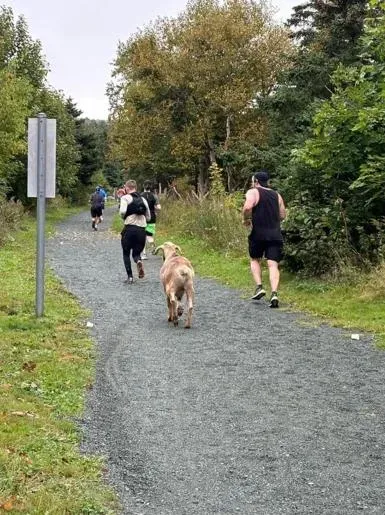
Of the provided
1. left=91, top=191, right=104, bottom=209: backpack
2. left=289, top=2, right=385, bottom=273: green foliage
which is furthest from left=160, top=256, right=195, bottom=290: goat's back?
left=91, top=191, right=104, bottom=209: backpack

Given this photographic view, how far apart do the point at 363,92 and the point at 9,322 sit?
719cm

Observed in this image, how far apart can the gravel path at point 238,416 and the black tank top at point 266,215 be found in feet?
5.06

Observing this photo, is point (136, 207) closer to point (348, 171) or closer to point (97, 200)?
point (348, 171)

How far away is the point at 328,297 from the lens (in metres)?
10.7

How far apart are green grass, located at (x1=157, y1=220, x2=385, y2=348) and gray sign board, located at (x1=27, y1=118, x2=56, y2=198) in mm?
4038

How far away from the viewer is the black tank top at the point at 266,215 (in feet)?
36.1

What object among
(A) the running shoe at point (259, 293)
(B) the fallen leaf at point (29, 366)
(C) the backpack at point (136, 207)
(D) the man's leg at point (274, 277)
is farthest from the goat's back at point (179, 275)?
(C) the backpack at point (136, 207)

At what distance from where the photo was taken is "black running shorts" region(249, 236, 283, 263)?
11047mm

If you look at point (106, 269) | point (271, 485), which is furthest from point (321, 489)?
point (106, 269)

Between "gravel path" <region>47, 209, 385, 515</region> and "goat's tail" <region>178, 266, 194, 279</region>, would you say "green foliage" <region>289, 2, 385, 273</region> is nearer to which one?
"gravel path" <region>47, 209, 385, 515</region>

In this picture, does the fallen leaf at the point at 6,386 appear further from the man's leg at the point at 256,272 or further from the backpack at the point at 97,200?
the backpack at the point at 97,200

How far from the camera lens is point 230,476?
4.32 m

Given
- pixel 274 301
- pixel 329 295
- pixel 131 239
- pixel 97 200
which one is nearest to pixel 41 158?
pixel 274 301

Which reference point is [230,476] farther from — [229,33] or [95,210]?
[229,33]
